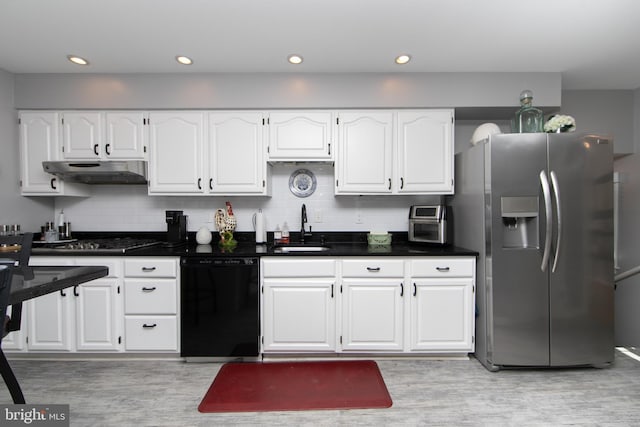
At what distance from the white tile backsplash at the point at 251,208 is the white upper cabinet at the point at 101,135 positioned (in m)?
0.46

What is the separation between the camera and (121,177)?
2.91 metres

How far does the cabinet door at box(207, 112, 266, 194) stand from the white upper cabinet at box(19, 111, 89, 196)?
4.70ft

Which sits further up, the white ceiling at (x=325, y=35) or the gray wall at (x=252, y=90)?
the white ceiling at (x=325, y=35)

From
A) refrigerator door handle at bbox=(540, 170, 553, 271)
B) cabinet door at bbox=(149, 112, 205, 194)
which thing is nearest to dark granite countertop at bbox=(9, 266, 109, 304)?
cabinet door at bbox=(149, 112, 205, 194)

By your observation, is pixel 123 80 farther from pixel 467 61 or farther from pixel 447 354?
A: pixel 447 354

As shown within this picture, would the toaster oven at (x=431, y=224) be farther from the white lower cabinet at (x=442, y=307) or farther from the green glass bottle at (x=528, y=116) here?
the green glass bottle at (x=528, y=116)

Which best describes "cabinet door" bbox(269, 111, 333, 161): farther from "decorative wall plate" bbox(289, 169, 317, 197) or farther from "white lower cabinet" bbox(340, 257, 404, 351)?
"white lower cabinet" bbox(340, 257, 404, 351)

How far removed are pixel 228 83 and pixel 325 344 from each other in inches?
96.0

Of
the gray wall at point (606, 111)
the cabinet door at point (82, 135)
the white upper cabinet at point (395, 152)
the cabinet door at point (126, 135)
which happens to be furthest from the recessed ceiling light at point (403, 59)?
the cabinet door at point (82, 135)

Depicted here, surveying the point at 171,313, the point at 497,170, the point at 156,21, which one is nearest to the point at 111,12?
the point at 156,21

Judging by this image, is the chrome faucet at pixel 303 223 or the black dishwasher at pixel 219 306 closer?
the black dishwasher at pixel 219 306

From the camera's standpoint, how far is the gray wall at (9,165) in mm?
2705

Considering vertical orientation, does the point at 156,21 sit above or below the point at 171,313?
above

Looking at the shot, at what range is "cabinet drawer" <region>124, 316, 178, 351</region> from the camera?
2482mm
